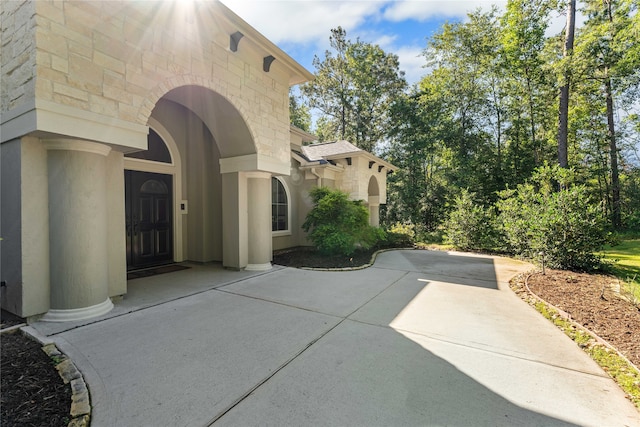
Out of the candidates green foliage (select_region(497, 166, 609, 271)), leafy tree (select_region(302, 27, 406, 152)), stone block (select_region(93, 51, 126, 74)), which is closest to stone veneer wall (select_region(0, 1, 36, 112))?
stone block (select_region(93, 51, 126, 74))

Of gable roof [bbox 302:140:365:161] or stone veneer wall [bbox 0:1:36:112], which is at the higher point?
gable roof [bbox 302:140:365:161]

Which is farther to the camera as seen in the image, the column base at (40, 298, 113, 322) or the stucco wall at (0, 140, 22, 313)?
the column base at (40, 298, 113, 322)

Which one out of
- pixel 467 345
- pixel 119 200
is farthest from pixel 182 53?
pixel 467 345

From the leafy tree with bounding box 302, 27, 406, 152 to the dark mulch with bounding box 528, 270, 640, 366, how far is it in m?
19.9

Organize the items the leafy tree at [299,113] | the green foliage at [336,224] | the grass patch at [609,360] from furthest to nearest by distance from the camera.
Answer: the leafy tree at [299,113], the green foliage at [336,224], the grass patch at [609,360]

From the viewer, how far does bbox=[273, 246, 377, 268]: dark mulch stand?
7.87 m

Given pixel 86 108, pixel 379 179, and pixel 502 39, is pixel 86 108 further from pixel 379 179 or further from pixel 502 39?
pixel 502 39

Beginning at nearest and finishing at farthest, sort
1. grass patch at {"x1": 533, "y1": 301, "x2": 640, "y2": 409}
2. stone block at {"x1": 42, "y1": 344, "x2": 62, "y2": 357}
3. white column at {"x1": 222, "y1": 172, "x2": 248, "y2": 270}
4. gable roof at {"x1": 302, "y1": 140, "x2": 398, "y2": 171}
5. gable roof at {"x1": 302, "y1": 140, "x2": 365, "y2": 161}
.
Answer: grass patch at {"x1": 533, "y1": 301, "x2": 640, "y2": 409}
stone block at {"x1": 42, "y1": 344, "x2": 62, "y2": 357}
white column at {"x1": 222, "y1": 172, "x2": 248, "y2": 270}
gable roof at {"x1": 302, "y1": 140, "x2": 398, "y2": 171}
gable roof at {"x1": 302, "y1": 140, "x2": 365, "y2": 161}

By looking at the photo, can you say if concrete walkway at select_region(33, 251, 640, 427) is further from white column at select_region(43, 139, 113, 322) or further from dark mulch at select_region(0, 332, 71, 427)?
white column at select_region(43, 139, 113, 322)

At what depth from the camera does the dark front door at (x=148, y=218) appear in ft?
21.9

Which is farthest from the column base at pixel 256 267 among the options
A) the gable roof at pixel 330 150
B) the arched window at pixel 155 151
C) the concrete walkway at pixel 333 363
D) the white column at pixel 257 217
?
the gable roof at pixel 330 150

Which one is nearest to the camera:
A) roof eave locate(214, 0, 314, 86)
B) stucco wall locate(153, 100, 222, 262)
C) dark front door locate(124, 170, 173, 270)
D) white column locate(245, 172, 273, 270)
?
roof eave locate(214, 0, 314, 86)

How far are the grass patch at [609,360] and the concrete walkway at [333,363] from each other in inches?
3.9

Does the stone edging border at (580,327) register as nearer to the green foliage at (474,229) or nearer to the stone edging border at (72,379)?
the stone edging border at (72,379)
